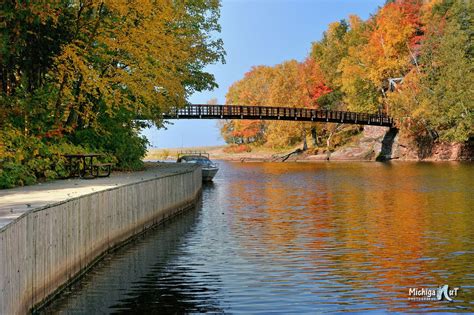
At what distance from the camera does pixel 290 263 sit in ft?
61.2

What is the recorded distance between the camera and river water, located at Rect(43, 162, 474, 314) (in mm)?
14250

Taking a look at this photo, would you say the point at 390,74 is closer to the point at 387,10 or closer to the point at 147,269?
the point at 387,10

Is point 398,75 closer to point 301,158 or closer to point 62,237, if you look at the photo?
point 301,158

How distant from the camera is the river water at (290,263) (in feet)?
46.8

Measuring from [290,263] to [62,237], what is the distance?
21.4 ft

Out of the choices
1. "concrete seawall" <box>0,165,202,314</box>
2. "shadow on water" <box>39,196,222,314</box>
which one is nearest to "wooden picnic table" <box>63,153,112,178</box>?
"concrete seawall" <box>0,165,202,314</box>

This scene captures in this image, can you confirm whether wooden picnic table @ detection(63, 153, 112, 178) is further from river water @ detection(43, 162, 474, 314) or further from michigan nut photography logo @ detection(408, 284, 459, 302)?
michigan nut photography logo @ detection(408, 284, 459, 302)

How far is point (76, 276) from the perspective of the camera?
53.3ft

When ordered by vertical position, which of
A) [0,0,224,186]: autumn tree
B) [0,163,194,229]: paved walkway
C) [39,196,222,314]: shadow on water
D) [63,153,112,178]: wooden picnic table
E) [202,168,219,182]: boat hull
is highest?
[0,0,224,186]: autumn tree

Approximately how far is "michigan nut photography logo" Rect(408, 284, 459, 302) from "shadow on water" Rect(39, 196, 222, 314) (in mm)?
4339

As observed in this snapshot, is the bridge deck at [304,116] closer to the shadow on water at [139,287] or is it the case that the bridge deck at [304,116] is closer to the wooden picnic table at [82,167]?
the wooden picnic table at [82,167]

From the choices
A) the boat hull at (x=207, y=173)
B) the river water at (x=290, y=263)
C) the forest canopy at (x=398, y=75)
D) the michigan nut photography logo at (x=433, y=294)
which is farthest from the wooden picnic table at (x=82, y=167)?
the forest canopy at (x=398, y=75)

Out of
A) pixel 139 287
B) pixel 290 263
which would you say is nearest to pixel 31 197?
pixel 139 287

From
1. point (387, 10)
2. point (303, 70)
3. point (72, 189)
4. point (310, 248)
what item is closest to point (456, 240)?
point (310, 248)
